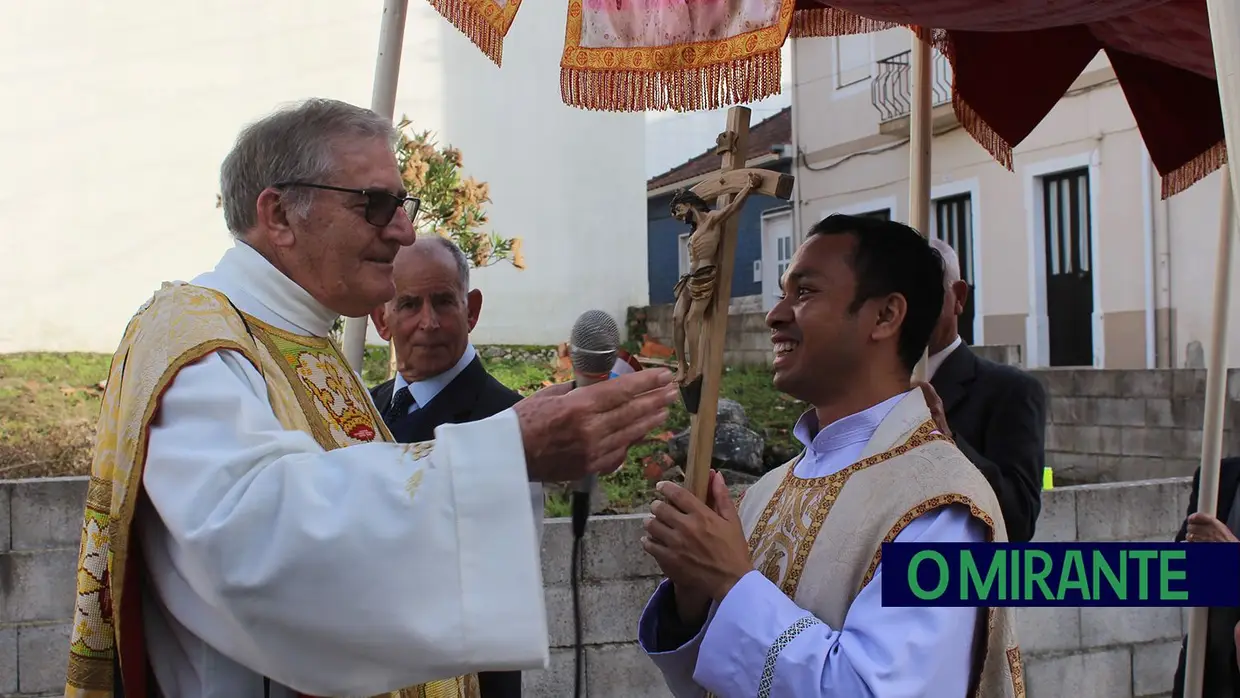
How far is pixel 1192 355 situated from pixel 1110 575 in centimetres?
1068

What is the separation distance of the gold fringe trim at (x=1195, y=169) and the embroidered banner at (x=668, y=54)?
1.68 metres

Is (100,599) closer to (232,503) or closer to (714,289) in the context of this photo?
(232,503)

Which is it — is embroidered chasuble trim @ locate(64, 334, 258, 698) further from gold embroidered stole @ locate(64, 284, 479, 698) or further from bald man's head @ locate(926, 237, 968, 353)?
bald man's head @ locate(926, 237, 968, 353)

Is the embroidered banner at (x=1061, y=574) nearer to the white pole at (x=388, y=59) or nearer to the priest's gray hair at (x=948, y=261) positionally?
the white pole at (x=388, y=59)

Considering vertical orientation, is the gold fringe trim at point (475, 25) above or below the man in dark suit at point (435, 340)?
above

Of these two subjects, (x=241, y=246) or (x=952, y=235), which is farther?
(x=952, y=235)

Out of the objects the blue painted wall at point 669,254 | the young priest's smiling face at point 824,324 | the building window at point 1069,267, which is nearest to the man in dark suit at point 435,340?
the young priest's smiling face at point 824,324

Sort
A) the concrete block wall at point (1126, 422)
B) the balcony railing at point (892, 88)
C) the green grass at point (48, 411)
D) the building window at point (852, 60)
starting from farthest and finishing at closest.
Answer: the building window at point (852, 60), the balcony railing at point (892, 88), the concrete block wall at point (1126, 422), the green grass at point (48, 411)

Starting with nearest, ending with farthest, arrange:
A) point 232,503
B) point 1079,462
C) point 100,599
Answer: point 232,503 → point 100,599 → point 1079,462

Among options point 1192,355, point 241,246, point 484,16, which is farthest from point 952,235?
point 241,246

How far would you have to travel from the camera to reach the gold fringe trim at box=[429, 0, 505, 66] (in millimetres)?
2826

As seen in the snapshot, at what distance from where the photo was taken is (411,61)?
12.4 metres

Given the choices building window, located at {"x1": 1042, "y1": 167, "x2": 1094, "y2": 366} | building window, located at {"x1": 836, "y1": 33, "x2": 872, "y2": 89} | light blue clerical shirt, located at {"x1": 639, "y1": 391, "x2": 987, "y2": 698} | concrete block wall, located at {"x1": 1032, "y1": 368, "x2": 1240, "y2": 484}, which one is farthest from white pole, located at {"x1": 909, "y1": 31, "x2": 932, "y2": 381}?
building window, located at {"x1": 836, "y1": 33, "x2": 872, "y2": 89}

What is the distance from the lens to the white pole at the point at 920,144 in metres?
3.19
